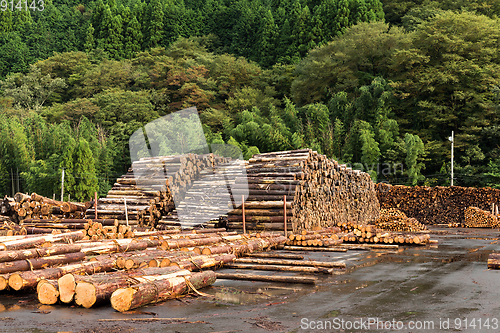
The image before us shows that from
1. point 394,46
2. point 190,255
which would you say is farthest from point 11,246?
point 394,46

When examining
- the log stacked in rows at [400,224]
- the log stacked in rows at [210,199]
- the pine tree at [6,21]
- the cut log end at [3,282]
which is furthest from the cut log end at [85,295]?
the pine tree at [6,21]

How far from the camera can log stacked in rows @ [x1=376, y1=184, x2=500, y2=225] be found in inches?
969

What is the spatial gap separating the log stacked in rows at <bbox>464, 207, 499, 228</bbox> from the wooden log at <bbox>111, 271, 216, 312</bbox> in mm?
19637

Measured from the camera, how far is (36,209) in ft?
51.0

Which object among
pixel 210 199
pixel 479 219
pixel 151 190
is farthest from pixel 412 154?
pixel 151 190

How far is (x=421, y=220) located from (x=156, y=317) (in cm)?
2262

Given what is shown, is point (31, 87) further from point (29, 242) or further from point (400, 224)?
point (29, 242)

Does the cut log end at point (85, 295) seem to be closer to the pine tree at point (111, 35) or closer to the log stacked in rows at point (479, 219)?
the log stacked in rows at point (479, 219)

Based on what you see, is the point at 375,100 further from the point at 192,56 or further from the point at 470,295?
the point at 470,295

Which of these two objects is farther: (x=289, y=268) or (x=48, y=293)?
(x=289, y=268)

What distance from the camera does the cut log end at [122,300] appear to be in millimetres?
5332

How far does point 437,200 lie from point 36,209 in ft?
64.9

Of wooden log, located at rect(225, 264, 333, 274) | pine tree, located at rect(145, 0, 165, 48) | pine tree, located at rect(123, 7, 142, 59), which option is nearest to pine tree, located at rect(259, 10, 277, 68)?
pine tree, located at rect(145, 0, 165, 48)

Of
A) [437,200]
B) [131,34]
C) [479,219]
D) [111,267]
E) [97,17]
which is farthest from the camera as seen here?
[97,17]
